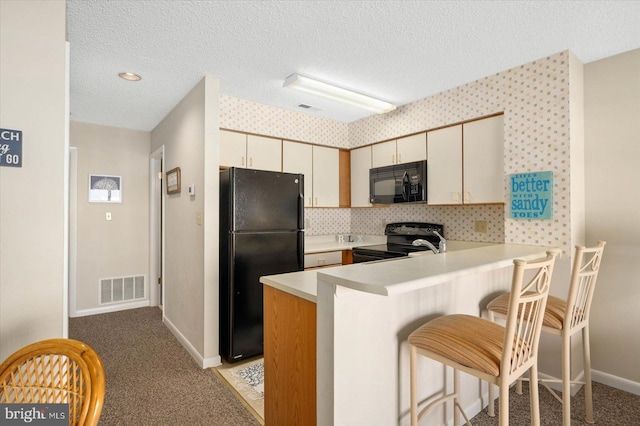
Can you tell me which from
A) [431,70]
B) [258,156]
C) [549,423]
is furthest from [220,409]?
[431,70]

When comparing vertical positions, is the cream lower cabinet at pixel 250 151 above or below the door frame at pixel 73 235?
above

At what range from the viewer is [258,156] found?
3.50 metres

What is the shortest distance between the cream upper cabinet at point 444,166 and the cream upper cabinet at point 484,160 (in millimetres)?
67

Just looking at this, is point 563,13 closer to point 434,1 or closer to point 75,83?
point 434,1

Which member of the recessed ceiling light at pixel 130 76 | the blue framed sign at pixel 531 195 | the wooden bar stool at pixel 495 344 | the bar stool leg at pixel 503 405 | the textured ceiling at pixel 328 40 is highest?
the textured ceiling at pixel 328 40

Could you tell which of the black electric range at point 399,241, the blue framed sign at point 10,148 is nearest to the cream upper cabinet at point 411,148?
the black electric range at point 399,241

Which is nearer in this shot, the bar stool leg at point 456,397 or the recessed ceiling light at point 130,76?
the bar stool leg at point 456,397

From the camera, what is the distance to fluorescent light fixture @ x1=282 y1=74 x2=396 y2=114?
108 inches

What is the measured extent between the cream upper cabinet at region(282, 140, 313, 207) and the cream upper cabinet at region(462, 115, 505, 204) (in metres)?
1.67

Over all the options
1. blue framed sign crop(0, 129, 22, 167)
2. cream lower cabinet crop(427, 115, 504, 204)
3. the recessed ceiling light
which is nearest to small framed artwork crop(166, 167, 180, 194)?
the recessed ceiling light

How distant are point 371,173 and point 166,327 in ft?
9.43

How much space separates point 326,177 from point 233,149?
1219 millimetres

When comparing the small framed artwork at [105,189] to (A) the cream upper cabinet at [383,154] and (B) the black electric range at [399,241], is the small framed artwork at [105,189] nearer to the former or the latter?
(B) the black electric range at [399,241]

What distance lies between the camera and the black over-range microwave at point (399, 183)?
3379 millimetres
